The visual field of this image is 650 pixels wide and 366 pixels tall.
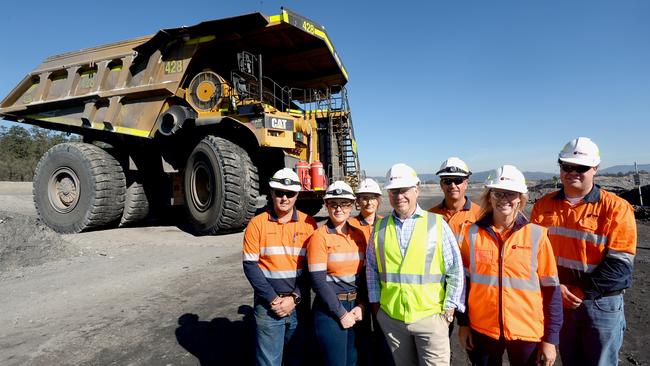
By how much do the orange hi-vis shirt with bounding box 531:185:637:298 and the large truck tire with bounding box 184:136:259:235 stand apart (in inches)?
214

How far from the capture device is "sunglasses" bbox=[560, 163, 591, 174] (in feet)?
6.85

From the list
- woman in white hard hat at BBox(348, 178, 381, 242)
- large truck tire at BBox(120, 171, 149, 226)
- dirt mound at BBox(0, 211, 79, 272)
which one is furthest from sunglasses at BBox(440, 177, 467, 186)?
large truck tire at BBox(120, 171, 149, 226)

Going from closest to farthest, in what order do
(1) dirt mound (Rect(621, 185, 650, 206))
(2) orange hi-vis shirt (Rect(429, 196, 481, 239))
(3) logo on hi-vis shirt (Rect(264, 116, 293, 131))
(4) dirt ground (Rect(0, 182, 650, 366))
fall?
1. (2) orange hi-vis shirt (Rect(429, 196, 481, 239))
2. (4) dirt ground (Rect(0, 182, 650, 366))
3. (3) logo on hi-vis shirt (Rect(264, 116, 293, 131))
4. (1) dirt mound (Rect(621, 185, 650, 206))

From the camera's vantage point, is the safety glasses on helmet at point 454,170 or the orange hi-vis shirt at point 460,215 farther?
the safety glasses on helmet at point 454,170

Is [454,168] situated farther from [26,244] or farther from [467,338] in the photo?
[26,244]

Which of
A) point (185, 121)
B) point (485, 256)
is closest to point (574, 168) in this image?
point (485, 256)

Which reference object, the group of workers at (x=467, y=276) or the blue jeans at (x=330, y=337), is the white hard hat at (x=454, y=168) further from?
the blue jeans at (x=330, y=337)

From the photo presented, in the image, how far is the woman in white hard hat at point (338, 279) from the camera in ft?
7.41

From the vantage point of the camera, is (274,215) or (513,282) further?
(274,215)

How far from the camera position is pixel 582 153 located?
208 centimetres

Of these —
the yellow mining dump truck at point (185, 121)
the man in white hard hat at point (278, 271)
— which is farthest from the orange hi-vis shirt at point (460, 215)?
the yellow mining dump truck at point (185, 121)

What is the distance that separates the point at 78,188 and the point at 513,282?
363 inches

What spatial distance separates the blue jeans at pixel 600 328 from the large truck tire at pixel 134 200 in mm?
8966

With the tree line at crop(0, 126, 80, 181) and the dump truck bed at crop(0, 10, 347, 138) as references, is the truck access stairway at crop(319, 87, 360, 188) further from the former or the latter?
the tree line at crop(0, 126, 80, 181)
